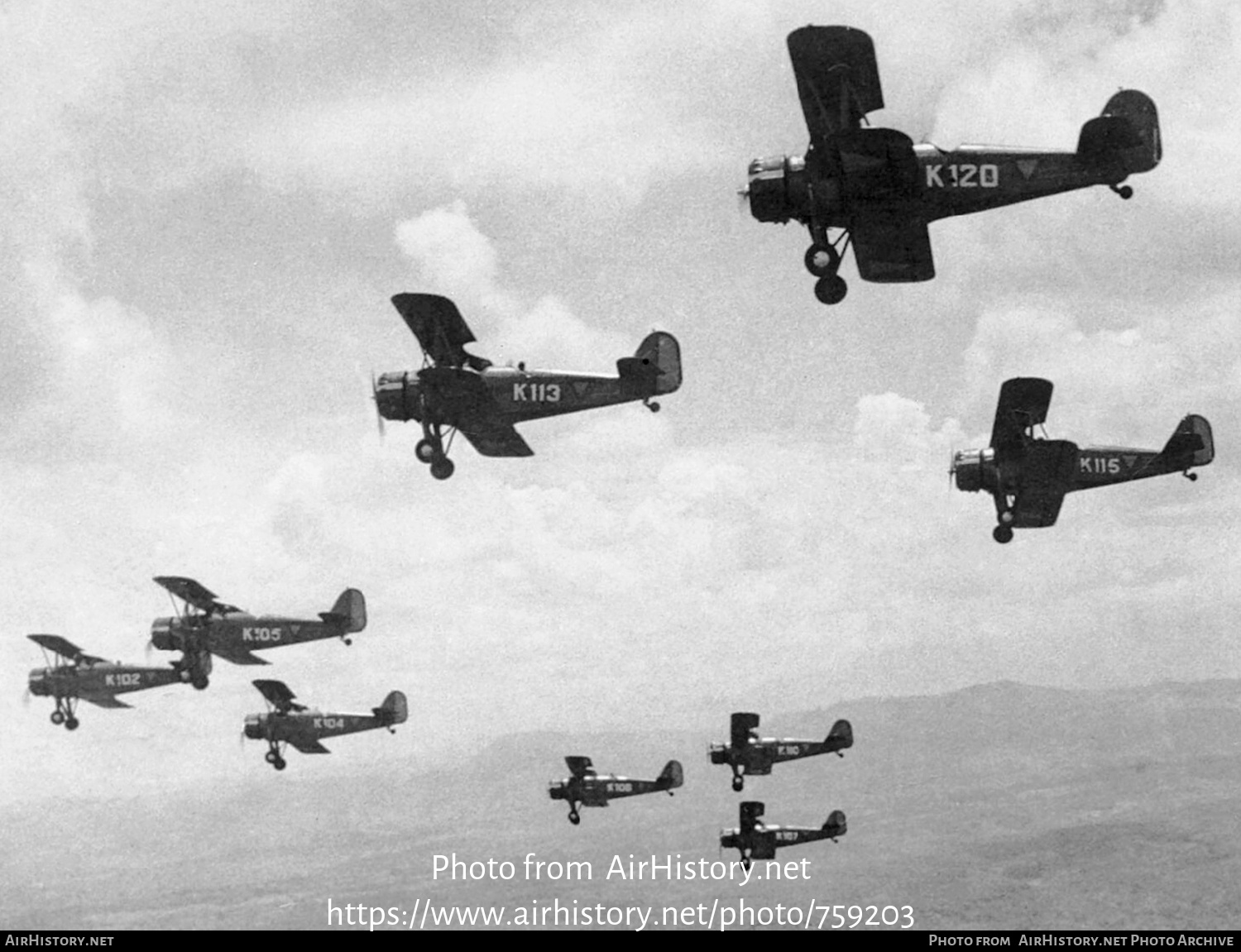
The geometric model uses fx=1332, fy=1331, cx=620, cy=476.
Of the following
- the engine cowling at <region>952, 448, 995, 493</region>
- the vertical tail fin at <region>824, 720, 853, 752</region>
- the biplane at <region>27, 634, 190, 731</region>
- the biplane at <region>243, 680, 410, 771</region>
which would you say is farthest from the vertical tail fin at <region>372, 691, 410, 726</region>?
the engine cowling at <region>952, 448, 995, 493</region>

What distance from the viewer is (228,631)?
5241 centimetres

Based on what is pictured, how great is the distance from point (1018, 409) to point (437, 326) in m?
17.2

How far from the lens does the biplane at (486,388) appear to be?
38781 mm

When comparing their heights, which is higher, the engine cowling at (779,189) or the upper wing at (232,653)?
the engine cowling at (779,189)

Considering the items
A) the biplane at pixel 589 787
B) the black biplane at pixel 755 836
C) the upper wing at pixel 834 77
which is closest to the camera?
the upper wing at pixel 834 77

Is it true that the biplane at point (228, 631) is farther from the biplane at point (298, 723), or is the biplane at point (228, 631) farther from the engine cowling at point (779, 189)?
the engine cowling at point (779, 189)

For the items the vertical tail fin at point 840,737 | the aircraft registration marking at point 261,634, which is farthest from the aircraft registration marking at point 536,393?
the vertical tail fin at point 840,737

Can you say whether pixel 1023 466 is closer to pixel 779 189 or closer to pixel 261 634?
pixel 779 189

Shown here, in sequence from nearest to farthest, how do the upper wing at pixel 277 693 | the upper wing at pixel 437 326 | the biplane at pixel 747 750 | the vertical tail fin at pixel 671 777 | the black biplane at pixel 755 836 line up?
the upper wing at pixel 437 326 < the upper wing at pixel 277 693 < the biplane at pixel 747 750 < the black biplane at pixel 755 836 < the vertical tail fin at pixel 671 777

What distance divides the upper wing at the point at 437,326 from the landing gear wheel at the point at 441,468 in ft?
9.30

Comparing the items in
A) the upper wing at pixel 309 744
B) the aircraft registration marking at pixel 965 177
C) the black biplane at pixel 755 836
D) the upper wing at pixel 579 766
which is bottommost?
the black biplane at pixel 755 836

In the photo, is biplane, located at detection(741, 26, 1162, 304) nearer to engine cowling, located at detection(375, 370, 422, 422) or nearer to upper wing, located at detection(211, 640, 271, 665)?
engine cowling, located at detection(375, 370, 422, 422)

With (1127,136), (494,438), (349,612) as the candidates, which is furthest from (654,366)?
(349,612)
